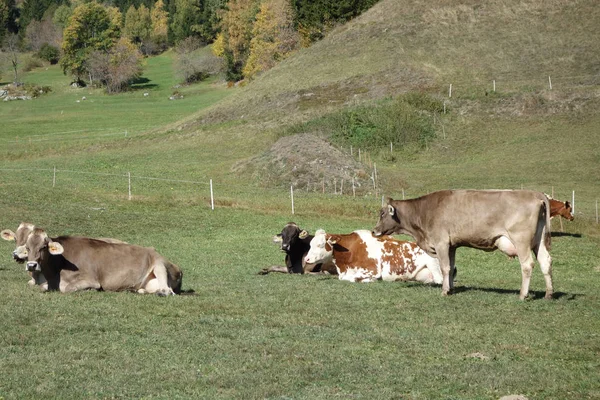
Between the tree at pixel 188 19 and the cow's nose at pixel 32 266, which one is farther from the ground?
the tree at pixel 188 19

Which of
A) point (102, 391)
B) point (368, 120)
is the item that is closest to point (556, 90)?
point (368, 120)

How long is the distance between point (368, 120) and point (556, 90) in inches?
686

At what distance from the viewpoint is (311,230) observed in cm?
3522

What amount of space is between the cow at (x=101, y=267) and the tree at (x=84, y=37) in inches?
4961

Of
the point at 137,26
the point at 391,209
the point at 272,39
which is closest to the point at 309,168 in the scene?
the point at 391,209

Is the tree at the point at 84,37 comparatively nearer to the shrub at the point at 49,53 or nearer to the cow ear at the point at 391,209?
the shrub at the point at 49,53

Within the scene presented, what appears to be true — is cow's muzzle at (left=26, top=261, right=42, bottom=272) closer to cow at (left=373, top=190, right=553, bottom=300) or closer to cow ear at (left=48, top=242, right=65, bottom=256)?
cow ear at (left=48, top=242, right=65, bottom=256)

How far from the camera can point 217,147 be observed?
7012 cm

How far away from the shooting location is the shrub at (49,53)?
171000mm

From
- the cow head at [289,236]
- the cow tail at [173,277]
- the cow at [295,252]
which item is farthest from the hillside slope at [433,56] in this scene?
the cow tail at [173,277]

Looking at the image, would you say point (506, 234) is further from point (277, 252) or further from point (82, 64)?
point (82, 64)

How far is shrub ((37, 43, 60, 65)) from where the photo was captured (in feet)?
561

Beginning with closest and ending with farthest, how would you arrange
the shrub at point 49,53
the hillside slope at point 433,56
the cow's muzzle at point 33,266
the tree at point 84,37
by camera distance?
the cow's muzzle at point 33,266
the hillside slope at point 433,56
the tree at point 84,37
the shrub at point 49,53

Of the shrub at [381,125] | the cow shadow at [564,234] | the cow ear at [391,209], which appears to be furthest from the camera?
the shrub at [381,125]
